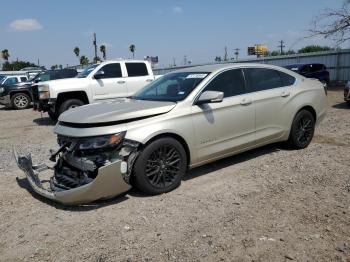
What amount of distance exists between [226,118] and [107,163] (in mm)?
1983

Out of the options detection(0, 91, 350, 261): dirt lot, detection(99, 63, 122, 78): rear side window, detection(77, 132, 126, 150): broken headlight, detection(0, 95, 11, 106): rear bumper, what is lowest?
detection(0, 91, 350, 261): dirt lot

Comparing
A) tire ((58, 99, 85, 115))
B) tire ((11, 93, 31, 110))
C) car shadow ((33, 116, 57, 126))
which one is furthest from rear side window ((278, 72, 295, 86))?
tire ((11, 93, 31, 110))

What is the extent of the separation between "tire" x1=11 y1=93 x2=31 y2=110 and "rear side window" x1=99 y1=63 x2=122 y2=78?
7948 mm

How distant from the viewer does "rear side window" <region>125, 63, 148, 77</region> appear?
12.2 meters

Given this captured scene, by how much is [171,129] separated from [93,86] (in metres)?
7.19

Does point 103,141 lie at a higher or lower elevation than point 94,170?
higher

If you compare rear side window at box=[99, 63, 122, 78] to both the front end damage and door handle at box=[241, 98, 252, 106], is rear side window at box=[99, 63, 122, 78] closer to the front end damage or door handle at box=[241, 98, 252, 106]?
door handle at box=[241, 98, 252, 106]

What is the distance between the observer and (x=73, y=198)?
4219mm

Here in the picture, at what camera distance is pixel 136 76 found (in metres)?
12.2

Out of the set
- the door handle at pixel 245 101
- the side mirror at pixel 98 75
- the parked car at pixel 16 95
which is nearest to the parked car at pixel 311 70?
the side mirror at pixel 98 75

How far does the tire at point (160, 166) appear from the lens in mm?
4508

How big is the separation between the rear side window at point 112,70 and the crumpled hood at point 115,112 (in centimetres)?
670

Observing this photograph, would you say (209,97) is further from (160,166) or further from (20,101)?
(20,101)

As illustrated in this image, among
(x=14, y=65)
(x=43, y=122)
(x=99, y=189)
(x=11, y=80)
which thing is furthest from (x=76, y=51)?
(x=99, y=189)
